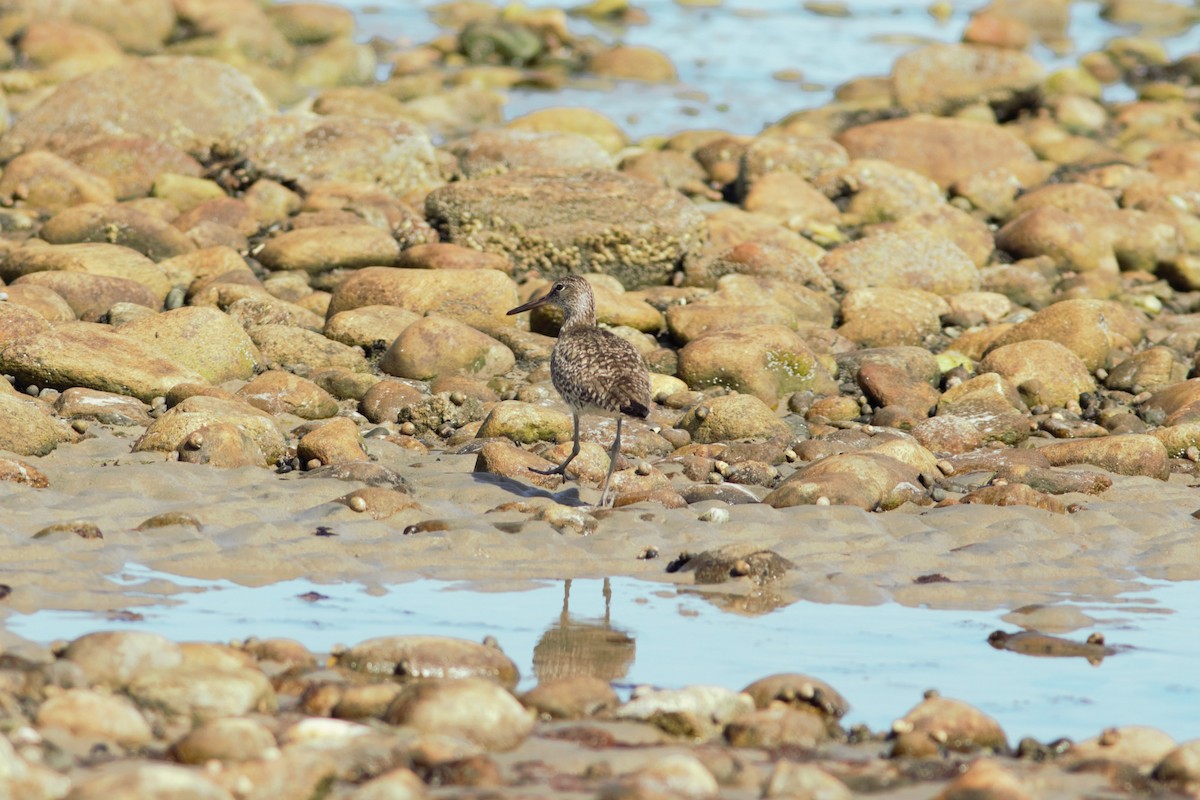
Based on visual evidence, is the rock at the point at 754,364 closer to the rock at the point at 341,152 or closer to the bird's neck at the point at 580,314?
the bird's neck at the point at 580,314

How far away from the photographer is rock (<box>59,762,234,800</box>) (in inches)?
177

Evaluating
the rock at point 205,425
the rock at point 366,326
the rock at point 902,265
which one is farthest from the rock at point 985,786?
the rock at point 902,265

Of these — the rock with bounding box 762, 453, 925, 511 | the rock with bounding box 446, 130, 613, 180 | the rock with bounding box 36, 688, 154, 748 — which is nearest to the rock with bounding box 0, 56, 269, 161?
the rock with bounding box 446, 130, 613, 180

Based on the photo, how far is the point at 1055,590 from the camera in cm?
822

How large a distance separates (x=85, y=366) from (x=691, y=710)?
21.4 ft

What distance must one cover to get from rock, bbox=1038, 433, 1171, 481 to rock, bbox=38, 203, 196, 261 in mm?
8264

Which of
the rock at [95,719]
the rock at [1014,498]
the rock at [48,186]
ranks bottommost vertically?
the rock at [95,719]

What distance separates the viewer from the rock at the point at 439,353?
12.0 m

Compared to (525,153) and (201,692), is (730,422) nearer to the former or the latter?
(201,692)

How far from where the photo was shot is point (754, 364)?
480 inches

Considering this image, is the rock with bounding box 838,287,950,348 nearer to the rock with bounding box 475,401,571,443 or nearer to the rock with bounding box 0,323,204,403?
the rock with bounding box 475,401,571,443

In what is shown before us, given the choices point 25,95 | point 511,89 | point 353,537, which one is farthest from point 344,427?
point 511,89

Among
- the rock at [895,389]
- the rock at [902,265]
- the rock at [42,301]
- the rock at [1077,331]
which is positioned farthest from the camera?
the rock at [902,265]

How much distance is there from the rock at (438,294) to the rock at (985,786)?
8.41 meters
